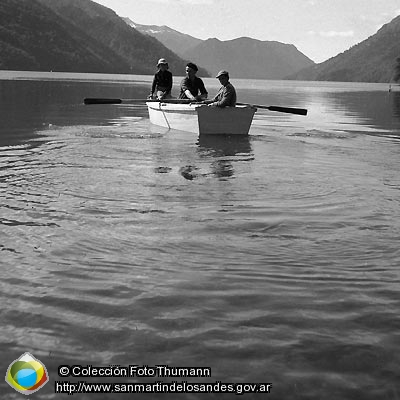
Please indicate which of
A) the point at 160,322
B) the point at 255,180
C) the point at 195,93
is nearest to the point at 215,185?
the point at 255,180

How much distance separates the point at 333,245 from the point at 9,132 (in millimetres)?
17545

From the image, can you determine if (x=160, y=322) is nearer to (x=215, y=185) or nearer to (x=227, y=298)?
(x=227, y=298)

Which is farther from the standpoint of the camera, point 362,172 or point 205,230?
point 362,172

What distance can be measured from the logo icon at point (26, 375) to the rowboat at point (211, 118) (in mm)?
15918

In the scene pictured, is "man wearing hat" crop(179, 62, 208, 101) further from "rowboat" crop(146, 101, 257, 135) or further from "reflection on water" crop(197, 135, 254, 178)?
"reflection on water" crop(197, 135, 254, 178)

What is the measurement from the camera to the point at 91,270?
22.1 feet

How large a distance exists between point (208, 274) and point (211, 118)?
1409cm

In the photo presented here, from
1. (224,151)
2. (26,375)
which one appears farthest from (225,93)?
(26,375)

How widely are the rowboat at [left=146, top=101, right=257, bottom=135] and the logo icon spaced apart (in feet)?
52.2

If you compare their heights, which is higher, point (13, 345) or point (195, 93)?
point (195, 93)

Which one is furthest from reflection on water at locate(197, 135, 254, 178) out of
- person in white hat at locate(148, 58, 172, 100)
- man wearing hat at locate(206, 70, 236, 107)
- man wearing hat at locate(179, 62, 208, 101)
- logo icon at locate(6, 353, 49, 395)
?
logo icon at locate(6, 353, 49, 395)

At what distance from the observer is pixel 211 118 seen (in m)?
20.2

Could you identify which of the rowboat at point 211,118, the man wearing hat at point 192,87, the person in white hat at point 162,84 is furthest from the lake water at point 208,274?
the person in white hat at point 162,84

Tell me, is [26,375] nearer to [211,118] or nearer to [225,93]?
[225,93]
